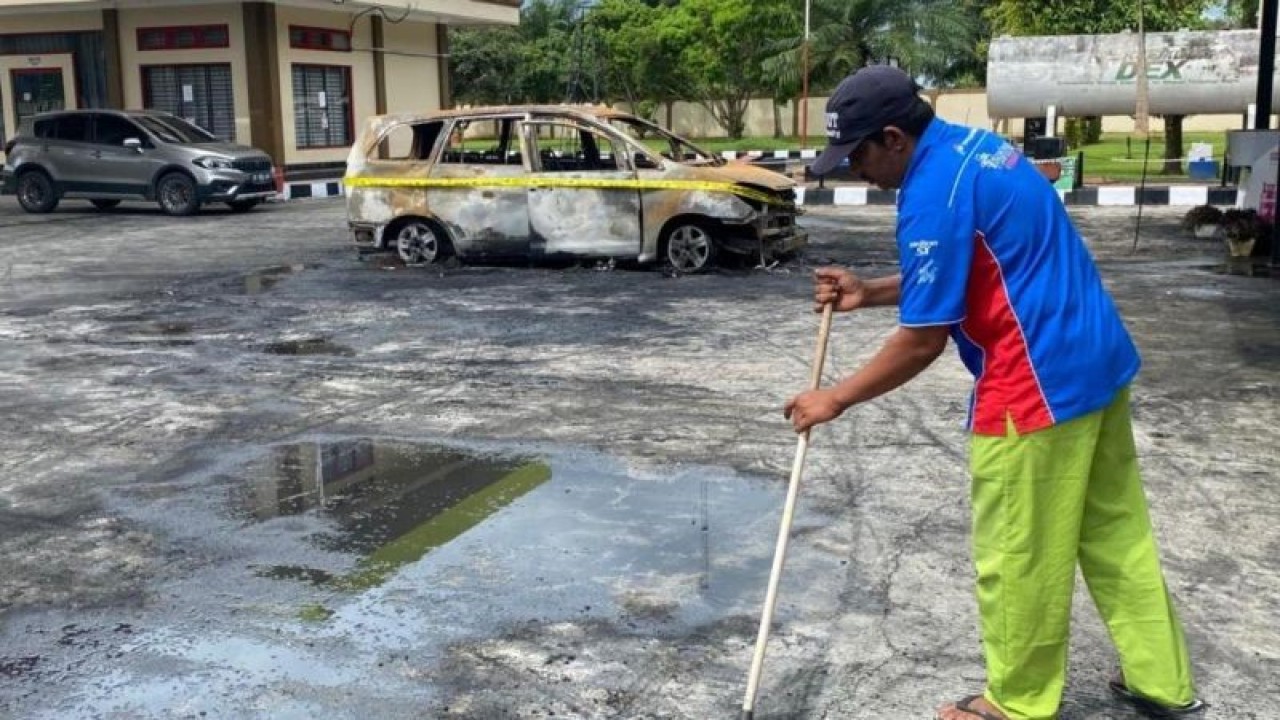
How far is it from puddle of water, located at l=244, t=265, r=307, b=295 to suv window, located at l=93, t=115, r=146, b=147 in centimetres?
796

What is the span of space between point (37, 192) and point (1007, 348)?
69.3ft

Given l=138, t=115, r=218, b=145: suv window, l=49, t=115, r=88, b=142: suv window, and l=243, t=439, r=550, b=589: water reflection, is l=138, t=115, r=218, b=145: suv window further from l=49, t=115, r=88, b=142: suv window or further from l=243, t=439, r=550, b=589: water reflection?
l=243, t=439, r=550, b=589: water reflection

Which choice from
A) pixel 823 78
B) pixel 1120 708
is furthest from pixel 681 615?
pixel 823 78

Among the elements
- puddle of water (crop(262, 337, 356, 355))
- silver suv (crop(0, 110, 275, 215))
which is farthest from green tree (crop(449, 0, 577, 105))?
puddle of water (crop(262, 337, 356, 355))

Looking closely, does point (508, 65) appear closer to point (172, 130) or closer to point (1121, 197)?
point (172, 130)

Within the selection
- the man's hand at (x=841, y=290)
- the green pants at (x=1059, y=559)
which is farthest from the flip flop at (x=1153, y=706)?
the man's hand at (x=841, y=290)

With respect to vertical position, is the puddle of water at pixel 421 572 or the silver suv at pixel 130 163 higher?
the silver suv at pixel 130 163

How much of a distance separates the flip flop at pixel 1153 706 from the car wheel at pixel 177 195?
61.3 feet

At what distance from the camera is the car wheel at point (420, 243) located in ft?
43.4

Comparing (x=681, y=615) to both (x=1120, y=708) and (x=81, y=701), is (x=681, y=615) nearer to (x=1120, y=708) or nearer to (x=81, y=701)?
(x=1120, y=708)

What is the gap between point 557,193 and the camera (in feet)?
40.9

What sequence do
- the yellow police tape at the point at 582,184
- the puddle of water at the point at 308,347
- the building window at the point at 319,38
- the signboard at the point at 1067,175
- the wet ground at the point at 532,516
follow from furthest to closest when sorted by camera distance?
the building window at the point at 319,38
the signboard at the point at 1067,175
the yellow police tape at the point at 582,184
the puddle of water at the point at 308,347
the wet ground at the point at 532,516

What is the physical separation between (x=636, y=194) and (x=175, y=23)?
62.5 ft

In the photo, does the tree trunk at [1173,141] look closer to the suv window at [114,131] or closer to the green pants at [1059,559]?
the suv window at [114,131]
